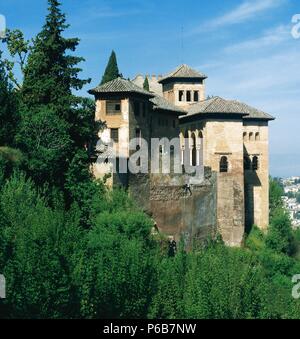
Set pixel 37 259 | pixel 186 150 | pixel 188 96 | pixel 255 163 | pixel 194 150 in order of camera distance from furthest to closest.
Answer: pixel 188 96 → pixel 255 163 → pixel 186 150 → pixel 194 150 → pixel 37 259

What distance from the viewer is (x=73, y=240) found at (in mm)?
28453

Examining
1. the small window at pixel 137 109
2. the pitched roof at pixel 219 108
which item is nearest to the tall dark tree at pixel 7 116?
the small window at pixel 137 109

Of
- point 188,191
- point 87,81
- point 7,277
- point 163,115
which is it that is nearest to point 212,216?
point 188,191

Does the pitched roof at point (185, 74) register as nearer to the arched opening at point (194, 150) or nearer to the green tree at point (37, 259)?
the arched opening at point (194, 150)

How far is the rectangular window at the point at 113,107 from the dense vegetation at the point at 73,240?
157cm

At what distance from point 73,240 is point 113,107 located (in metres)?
14.2

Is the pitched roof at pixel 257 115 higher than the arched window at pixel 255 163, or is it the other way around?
the pitched roof at pixel 257 115

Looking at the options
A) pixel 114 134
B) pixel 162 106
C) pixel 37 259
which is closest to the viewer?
pixel 37 259

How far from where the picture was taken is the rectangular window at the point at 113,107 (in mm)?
40844

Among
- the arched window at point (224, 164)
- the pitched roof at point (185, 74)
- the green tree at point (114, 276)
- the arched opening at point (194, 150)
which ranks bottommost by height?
the green tree at point (114, 276)

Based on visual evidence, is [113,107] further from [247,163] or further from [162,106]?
[247,163]

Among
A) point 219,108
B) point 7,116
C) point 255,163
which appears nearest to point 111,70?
point 219,108

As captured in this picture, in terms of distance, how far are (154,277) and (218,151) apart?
18396mm

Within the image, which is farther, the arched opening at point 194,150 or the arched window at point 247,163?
the arched window at point 247,163
